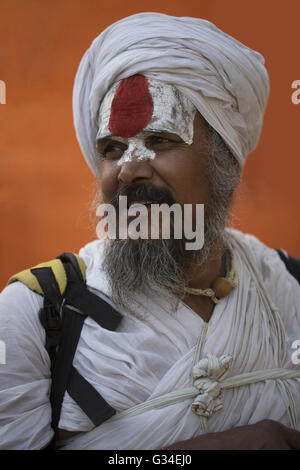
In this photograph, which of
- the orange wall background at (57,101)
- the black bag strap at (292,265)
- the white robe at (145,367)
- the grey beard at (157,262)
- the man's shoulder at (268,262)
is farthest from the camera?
the orange wall background at (57,101)

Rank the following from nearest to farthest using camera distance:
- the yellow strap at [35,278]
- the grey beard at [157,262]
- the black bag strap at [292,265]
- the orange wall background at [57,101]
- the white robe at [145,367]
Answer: the white robe at [145,367]
the yellow strap at [35,278]
the grey beard at [157,262]
the black bag strap at [292,265]
the orange wall background at [57,101]

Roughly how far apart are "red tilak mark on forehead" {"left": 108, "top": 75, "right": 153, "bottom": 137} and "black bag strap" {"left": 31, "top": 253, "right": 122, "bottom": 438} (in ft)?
2.02

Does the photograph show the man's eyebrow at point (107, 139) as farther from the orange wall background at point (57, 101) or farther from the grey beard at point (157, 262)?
the orange wall background at point (57, 101)

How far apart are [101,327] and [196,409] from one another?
0.45 metres

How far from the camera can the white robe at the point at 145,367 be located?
1.53 m

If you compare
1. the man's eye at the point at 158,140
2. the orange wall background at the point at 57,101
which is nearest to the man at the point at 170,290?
the man's eye at the point at 158,140

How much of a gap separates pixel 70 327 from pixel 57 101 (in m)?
1.85

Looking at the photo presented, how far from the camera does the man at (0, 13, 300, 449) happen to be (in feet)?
5.09

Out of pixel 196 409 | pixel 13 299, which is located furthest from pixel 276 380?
pixel 13 299

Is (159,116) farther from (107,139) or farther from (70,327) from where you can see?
(70,327)

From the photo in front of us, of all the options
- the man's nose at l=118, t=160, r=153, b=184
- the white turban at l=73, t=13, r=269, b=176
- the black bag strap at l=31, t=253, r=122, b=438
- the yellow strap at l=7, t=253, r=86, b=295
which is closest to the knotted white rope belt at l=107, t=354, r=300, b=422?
the black bag strap at l=31, t=253, r=122, b=438

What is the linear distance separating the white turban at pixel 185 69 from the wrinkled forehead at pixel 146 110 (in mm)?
35

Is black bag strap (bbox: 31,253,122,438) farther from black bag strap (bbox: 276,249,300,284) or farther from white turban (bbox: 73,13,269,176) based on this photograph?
black bag strap (bbox: 276,249,300,284)

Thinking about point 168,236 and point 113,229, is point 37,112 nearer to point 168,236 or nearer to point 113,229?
point 113,229
